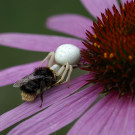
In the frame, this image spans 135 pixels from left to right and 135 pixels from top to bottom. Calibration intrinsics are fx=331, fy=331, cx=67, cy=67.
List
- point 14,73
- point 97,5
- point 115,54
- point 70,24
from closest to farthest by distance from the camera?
1. point 115,54
2. point 14,73
3. point 97,5
4. point 70,24

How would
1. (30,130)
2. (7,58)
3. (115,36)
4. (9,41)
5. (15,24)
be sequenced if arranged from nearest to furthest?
(30,130)
(115,36)
(9,41)
(7,58)
(15,24)

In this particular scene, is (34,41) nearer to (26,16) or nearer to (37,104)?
(37,104)

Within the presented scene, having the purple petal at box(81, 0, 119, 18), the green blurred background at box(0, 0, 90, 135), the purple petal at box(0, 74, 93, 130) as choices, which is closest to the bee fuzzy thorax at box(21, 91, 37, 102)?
the purple petal at box(0, 74, 93, 130)

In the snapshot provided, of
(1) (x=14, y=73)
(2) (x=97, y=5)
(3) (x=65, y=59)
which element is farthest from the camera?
(2) (x=97, y=5)

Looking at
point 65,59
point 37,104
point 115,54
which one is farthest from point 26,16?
point 115,54

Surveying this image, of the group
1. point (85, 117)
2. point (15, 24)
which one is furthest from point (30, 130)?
point (15, 24)

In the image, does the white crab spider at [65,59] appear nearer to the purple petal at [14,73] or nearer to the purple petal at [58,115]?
the purple petal at [58,115]

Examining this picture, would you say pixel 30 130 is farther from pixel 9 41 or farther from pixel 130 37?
pixel 9 41
